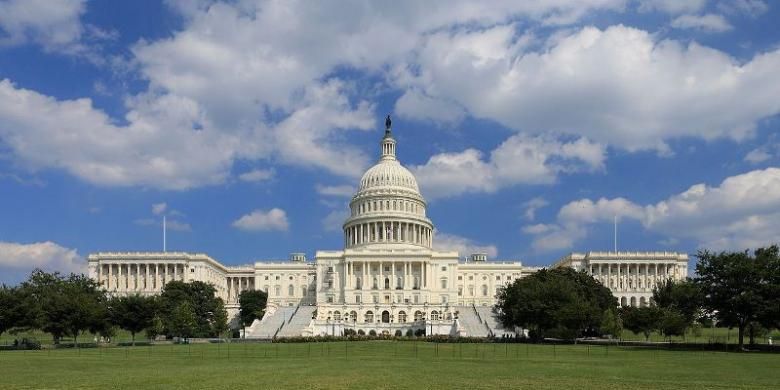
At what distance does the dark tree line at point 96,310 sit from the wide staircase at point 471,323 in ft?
120

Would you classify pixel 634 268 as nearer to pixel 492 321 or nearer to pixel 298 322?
pixel 492 321

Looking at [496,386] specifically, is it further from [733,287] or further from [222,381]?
[733,287]

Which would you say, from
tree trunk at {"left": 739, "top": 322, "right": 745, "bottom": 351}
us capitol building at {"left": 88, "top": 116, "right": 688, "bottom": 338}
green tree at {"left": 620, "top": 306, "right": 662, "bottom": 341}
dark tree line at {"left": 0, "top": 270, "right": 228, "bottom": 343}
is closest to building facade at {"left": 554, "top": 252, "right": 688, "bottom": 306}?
us capitol building at {"left": 88, "top": 116, "right": 688, "bottom": 338}

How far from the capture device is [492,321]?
125750 millimetres

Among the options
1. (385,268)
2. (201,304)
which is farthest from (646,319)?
(385,268)

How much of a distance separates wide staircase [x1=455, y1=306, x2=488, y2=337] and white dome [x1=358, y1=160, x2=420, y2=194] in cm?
4441

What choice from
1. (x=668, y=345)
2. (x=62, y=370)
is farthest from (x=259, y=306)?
(x=62, y=370)

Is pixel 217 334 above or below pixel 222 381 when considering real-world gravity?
below

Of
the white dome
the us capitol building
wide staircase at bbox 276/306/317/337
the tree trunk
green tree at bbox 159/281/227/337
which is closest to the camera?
the tree trunk

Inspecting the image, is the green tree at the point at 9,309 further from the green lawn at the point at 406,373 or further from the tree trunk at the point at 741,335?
the tree trunk at the point at 741,335

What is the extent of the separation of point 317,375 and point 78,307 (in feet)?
179

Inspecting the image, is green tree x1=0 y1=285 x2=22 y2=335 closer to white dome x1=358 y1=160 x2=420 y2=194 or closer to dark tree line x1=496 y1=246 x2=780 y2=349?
dark tree line x1=496 y1=246 x2=780 y2=349

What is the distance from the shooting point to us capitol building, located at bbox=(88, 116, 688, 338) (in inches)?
6216

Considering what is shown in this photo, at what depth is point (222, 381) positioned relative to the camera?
3672 centimetres
